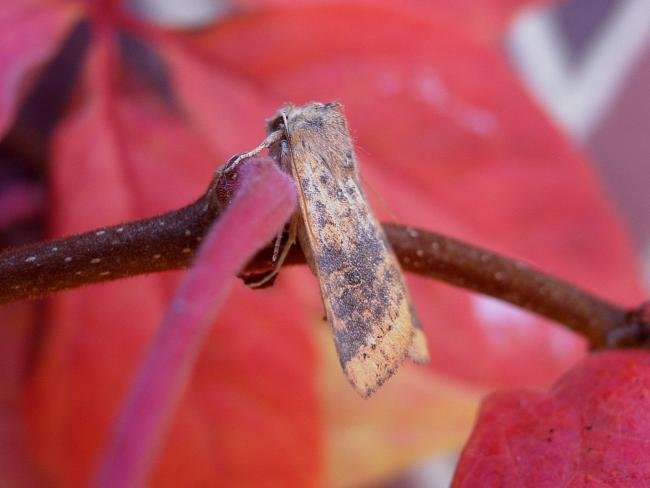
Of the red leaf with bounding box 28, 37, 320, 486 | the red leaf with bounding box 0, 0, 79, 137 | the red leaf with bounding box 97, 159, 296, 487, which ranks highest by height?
the red leaf with bounding box 0, 0, 79, 137

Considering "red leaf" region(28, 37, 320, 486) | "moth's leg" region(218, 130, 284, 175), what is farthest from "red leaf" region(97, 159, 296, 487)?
"red leaf" region(28, 37, 320, 486)

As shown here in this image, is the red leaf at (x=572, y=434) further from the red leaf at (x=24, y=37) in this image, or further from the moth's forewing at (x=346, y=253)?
the red leaf at (x=24, y=37)

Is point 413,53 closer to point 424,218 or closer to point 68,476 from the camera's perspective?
point 424,218

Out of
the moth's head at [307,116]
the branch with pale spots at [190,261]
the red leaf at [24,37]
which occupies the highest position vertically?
the red leaf at [24,37]

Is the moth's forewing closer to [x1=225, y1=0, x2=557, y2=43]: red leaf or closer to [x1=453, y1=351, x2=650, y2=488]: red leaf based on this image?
[x1=453, y1=351, x2=650, y2=488]: red leaf

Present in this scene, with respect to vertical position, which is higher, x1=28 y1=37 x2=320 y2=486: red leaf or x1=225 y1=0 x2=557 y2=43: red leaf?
x1=225 y1=0 x2=557 y2=43: red leaf

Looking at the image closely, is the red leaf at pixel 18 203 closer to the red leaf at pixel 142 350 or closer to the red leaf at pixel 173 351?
the red leaf at pixel 142 350

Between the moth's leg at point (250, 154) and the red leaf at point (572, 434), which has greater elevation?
the moth's leg at point (250, 154)

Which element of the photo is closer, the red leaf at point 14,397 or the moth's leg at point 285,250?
the moth's leg at point 285,250

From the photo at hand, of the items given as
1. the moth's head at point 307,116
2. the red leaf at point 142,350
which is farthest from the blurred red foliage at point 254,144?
the moth's head at point 307,116
